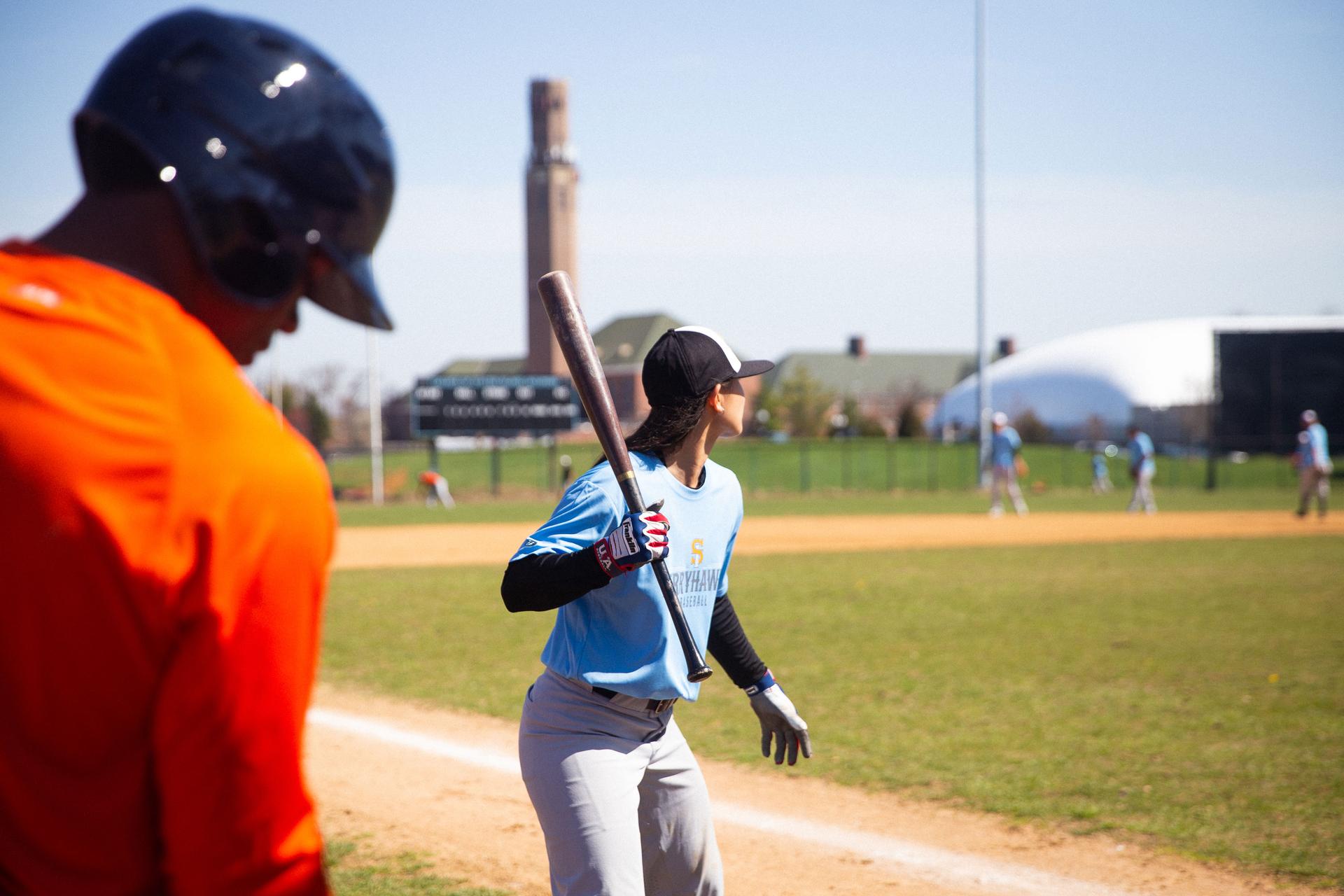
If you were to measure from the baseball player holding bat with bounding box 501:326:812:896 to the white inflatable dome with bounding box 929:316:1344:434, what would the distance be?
9466 cm

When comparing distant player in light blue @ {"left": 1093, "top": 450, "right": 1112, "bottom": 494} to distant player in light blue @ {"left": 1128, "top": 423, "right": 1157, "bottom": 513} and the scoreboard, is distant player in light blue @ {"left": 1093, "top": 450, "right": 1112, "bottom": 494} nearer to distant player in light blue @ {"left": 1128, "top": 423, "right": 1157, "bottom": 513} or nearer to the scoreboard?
distant player in light blue @ {"left": 1128, "top": 423, "right": 1157, "bottom": 513}

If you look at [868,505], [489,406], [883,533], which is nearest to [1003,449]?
[883,533]

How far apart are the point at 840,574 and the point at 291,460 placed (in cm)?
1657

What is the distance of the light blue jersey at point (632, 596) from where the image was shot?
3451 mm

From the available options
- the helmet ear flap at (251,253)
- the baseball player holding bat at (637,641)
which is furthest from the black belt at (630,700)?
the helmet ear flap at (251,253)

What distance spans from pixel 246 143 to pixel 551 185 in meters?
99.6

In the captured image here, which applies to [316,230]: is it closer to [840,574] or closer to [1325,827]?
[1325,827]

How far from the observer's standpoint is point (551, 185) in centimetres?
9844

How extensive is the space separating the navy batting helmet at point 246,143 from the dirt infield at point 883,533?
18137 mm

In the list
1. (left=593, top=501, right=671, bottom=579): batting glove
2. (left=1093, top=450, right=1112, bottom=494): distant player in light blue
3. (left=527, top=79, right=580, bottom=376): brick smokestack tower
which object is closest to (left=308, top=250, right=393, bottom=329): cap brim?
(left=593, top=501, right=671, bottom=579): batting glove

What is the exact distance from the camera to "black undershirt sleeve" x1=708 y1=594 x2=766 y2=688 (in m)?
4.03

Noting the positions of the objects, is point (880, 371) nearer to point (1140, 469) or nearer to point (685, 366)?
point (1140, 469)

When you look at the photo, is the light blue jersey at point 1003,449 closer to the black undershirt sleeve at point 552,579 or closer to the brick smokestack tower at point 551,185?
the black undershirt sleeve at point 552,579

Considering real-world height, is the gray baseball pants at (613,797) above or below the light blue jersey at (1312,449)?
below
